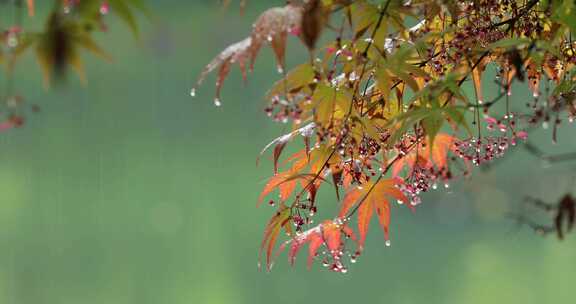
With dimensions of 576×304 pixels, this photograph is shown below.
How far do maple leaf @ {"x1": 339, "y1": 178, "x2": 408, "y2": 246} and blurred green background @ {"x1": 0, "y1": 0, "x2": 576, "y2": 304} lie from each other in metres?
3.57

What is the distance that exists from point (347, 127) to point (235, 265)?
409 centimetres

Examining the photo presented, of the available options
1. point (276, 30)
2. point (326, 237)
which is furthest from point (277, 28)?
point (326, 237)

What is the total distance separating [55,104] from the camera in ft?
19.9

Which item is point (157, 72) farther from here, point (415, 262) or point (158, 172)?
point (415, 262)

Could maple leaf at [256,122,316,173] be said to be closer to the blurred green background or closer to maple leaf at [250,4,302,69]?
maple leaf at [250,4,302,69]

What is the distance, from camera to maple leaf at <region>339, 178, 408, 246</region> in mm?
921

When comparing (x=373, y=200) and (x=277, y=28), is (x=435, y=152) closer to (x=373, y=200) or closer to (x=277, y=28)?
(x=373, y=200)

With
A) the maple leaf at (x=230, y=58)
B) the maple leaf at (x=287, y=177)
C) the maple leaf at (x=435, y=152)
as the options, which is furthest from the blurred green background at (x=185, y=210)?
the maple leaf at (x=230, y=58)

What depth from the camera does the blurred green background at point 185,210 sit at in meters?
4.76

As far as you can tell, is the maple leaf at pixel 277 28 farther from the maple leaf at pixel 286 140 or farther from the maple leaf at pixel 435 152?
the maple leaf at pixel 435 152

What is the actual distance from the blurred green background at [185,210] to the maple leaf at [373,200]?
11.7ft

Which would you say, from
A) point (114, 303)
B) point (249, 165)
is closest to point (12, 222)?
point (114, 303)

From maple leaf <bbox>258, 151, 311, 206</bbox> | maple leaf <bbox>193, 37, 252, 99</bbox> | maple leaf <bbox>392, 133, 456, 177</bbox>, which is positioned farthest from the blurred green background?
maple leaf <bbox>193, 37, 252, 99</bbox>

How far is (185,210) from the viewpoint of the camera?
17.8 feet
